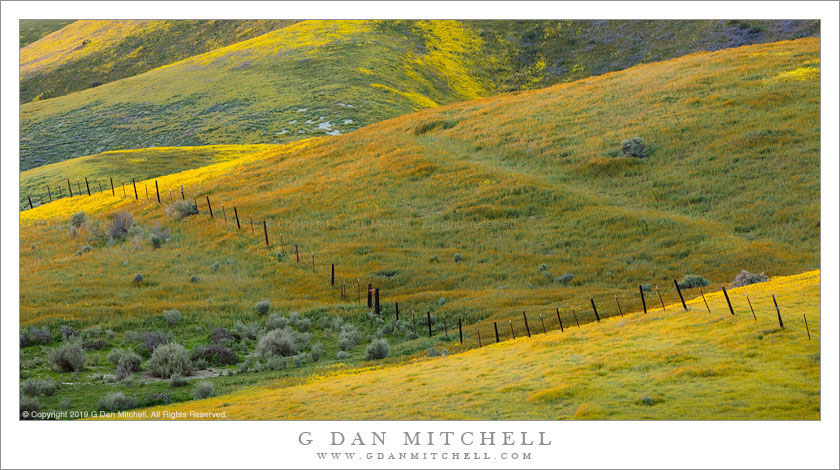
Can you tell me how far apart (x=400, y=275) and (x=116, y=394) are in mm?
14672

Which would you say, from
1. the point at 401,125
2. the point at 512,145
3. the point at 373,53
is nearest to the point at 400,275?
the point at 512,145

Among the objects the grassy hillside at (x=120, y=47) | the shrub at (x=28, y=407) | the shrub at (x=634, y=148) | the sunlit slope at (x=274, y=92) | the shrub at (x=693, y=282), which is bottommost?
the shrub at (x=693, y=282)

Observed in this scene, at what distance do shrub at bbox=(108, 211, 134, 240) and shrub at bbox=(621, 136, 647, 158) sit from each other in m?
26.1

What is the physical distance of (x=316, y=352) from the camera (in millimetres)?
21359

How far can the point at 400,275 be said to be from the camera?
29531 millimetres

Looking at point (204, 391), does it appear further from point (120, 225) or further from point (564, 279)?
point (120, 225)

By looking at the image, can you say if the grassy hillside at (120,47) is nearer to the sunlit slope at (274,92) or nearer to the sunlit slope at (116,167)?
the sunlit slope at (274,92)

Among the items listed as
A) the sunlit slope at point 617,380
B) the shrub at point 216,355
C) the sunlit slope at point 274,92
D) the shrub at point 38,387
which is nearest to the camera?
the sunlit slope at point 617,380

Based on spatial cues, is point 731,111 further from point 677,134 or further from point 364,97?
point 364,97

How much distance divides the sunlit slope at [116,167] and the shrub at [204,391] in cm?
3333

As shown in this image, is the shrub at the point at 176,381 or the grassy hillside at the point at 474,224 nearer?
the shrub at the point at 176,381

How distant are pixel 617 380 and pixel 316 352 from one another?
9772 mm

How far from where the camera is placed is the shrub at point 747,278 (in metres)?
23.8

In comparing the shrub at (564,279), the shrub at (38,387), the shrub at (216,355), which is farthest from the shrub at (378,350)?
A: the shrub at (564,279)
